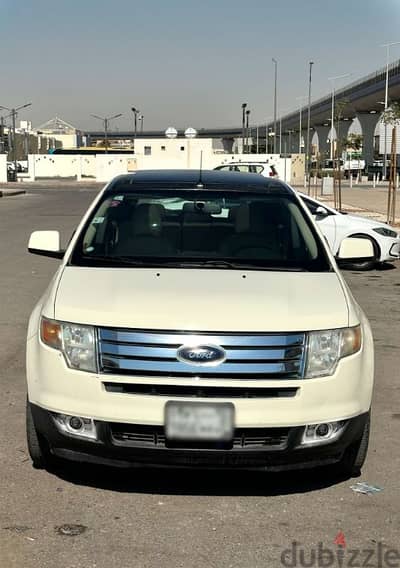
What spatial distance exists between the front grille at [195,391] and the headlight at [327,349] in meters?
0.18

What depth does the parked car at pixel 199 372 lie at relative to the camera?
3613 mm

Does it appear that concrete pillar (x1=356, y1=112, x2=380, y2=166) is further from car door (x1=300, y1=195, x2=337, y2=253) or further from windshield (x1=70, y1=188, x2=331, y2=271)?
windshield (x1=70, y1=188, x2=331, y2=271)

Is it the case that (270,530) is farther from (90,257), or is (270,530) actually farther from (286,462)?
(90,257)

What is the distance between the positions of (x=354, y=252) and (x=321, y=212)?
8.16 meters

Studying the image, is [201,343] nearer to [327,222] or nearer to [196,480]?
[196,480]

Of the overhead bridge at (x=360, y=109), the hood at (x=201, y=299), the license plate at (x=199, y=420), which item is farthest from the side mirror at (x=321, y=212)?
the overhead bridge at (x=360, y=109)

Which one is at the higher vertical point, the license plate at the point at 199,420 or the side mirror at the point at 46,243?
the side mirror at the point at 46,243

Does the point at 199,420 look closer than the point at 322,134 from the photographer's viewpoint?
Yes

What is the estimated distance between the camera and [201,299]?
3.86 m

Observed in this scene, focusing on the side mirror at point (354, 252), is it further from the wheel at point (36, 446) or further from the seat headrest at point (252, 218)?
the wheel at point (36, 446)

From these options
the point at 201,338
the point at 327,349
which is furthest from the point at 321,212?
the point at 201,338

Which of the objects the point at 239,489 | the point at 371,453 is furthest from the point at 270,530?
the point at 371,453

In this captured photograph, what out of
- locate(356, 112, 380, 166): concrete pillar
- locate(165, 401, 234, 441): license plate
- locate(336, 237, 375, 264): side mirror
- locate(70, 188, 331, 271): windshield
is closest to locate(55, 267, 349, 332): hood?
locate(70, 188, 331, 271): windshield

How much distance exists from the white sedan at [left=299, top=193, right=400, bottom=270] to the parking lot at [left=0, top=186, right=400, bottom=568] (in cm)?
854
